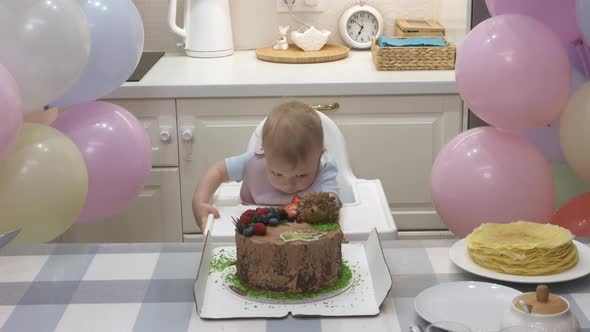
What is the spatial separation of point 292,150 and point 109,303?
69 centimetres

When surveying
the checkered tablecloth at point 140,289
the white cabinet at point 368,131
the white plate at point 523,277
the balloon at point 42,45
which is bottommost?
the white cabinet at point 368,131

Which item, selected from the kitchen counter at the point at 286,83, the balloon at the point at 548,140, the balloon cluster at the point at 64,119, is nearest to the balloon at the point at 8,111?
the balloon cluster at the point at 64,119

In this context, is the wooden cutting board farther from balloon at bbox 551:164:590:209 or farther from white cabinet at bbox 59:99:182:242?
balloon at bbox 551:164:590:209

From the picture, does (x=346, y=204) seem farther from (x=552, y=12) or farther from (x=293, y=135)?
(x=552, y=12)

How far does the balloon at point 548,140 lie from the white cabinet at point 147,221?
1.20 meters

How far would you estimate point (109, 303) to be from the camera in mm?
1323

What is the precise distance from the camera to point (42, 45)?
168cm

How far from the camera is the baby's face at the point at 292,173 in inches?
75.4

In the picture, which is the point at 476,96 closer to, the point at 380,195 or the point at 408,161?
the point at 380,195

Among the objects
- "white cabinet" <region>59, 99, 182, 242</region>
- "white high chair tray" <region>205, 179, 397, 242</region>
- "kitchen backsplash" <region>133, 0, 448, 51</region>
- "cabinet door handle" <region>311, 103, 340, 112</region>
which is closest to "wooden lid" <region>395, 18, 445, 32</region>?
"kitchen backsplash" <region>133, 0, 448, 51</region>

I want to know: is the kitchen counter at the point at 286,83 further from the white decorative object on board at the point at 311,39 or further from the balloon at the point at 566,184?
the balloon at the point at 566,184

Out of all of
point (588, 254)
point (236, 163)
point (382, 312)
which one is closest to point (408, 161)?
point (236, 163)

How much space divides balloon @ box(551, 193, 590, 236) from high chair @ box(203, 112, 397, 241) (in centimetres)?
40

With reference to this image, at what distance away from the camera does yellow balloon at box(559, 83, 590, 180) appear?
1.70 m
